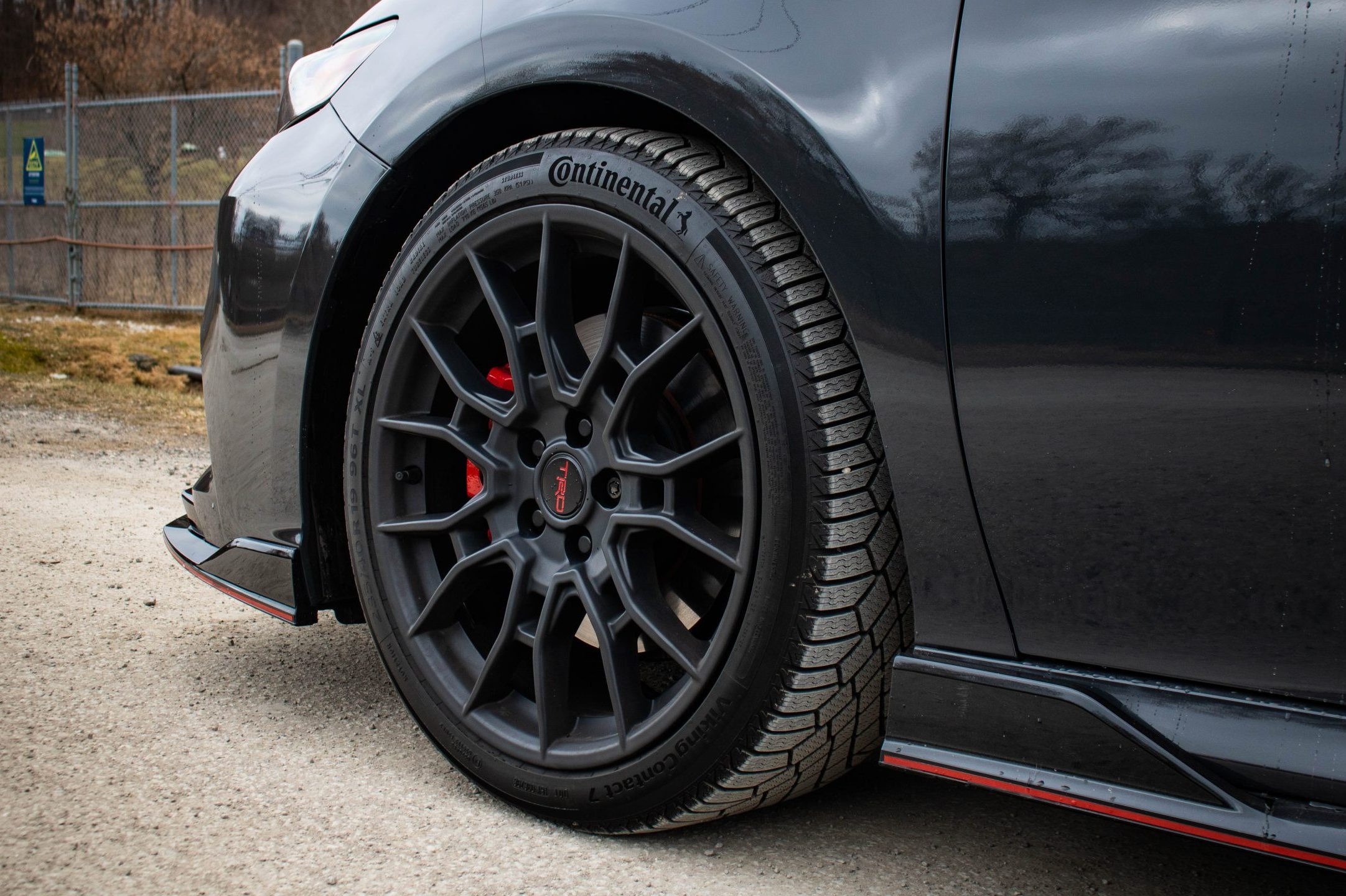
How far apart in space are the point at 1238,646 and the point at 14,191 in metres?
14.1

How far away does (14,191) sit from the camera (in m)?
12.3

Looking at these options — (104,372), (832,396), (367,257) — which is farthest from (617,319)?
(104,372)

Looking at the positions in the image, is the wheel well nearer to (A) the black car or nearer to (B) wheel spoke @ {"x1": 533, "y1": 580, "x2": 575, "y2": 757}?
(A) the black car

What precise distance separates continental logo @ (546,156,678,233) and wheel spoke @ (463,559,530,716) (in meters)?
0.55

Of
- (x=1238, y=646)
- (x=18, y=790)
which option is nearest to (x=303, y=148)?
(x=18, y=790)

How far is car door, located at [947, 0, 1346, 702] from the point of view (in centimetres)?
105

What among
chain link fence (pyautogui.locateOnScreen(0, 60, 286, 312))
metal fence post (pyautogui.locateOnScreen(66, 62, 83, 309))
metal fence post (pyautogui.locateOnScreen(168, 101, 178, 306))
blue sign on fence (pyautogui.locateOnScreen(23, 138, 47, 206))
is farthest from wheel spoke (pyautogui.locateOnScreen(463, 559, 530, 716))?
blue sign on fence (pyautogui.locateOnScreen(23, 138, 47, 206))

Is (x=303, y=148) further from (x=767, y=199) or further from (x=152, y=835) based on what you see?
(x=152, y=835)

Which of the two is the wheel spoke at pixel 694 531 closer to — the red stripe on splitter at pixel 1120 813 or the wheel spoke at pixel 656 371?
the wheel spoke at pixel 656 371

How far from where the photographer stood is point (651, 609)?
1.52 meters

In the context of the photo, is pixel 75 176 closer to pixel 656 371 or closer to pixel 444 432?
pixel 444 432

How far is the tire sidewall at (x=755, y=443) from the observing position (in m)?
1.37

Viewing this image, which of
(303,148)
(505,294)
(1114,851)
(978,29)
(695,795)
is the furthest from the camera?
(303,148)

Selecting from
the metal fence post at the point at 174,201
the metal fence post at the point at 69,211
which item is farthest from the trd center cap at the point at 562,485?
the metal fence post at the point at 69,211
